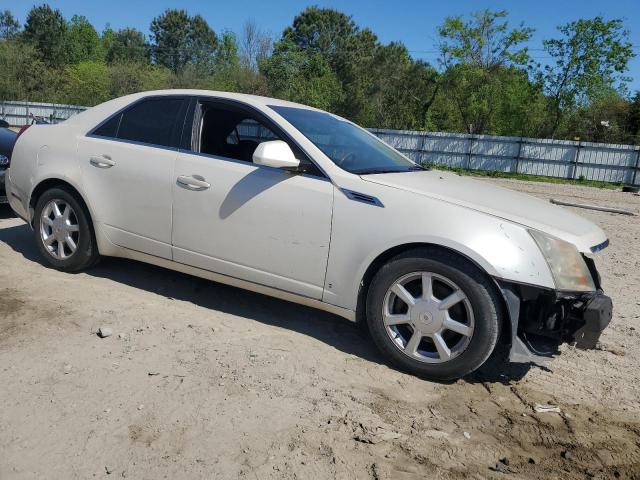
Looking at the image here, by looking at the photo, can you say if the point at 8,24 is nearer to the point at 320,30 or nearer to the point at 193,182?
the point at 320,30

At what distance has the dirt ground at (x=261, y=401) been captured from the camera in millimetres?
2621

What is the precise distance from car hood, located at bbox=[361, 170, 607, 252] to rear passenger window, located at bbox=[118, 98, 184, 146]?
176cm

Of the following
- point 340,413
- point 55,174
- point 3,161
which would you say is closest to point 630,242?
point 340,413

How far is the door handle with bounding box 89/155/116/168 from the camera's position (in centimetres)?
467

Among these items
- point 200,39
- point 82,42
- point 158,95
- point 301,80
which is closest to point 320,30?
point 200,39

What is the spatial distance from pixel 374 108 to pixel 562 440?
1458 inches

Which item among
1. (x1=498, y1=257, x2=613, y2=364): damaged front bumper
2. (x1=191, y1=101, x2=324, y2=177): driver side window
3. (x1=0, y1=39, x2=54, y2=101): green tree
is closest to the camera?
(x1=498, y1=257, x2=613, y2=364): damaged front bumper

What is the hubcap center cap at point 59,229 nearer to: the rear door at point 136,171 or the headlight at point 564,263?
the rear door at point 136,171

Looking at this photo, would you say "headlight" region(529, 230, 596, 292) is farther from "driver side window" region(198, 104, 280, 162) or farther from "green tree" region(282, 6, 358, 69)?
"green tree" region(282, 6, 358, 69)

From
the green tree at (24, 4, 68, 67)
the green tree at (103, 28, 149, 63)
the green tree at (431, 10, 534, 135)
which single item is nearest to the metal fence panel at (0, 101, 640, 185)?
the green tree at (431, 10, 534, 135)

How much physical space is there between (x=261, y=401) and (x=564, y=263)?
1886 millimetres

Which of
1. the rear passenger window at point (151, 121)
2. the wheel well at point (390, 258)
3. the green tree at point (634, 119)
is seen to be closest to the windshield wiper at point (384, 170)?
the wheel well at point (390, 258)

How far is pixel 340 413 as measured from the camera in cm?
307

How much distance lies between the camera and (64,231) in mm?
4980
